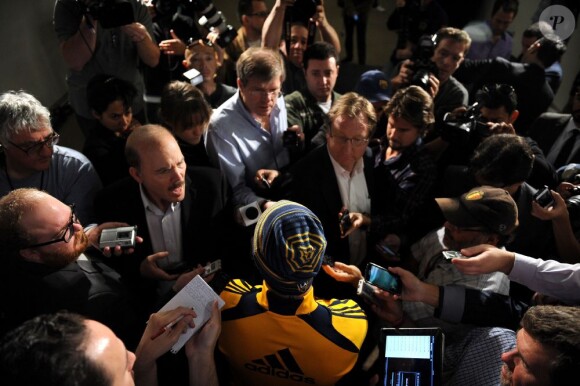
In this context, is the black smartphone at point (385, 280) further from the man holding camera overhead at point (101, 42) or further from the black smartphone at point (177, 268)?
the man holding camera overhead at point (101, 42)

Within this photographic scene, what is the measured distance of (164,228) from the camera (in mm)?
2100

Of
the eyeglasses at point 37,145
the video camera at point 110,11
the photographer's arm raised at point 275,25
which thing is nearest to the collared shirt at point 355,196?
the eyeglasses at point 37,145

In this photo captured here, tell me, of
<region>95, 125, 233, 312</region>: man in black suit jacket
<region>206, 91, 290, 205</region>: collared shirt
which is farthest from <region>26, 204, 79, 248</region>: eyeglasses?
Answer: <region>206, 91, 290, 205</region>: collared shirt

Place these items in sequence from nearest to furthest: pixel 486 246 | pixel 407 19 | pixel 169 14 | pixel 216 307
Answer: pixel 216 307
pixel 486 246
pixel 169 14
pixel 407 19

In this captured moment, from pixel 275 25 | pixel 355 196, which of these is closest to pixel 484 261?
pixel 355 196

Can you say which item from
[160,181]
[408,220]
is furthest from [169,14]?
[408,220]

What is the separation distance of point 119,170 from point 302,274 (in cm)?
169

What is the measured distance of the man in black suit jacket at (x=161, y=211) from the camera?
200 centimetres

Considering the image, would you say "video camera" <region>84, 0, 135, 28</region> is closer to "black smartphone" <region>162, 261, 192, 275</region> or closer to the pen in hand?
"black smartphone" <region>162, 261, 192, 275</region>

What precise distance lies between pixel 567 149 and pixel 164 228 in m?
2.65

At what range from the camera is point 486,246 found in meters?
1.78

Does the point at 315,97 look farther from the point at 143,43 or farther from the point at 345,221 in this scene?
the point at 143,43

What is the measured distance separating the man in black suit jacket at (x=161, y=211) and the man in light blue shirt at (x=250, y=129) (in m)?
0.32

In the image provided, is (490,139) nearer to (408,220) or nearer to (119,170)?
(408,220)
